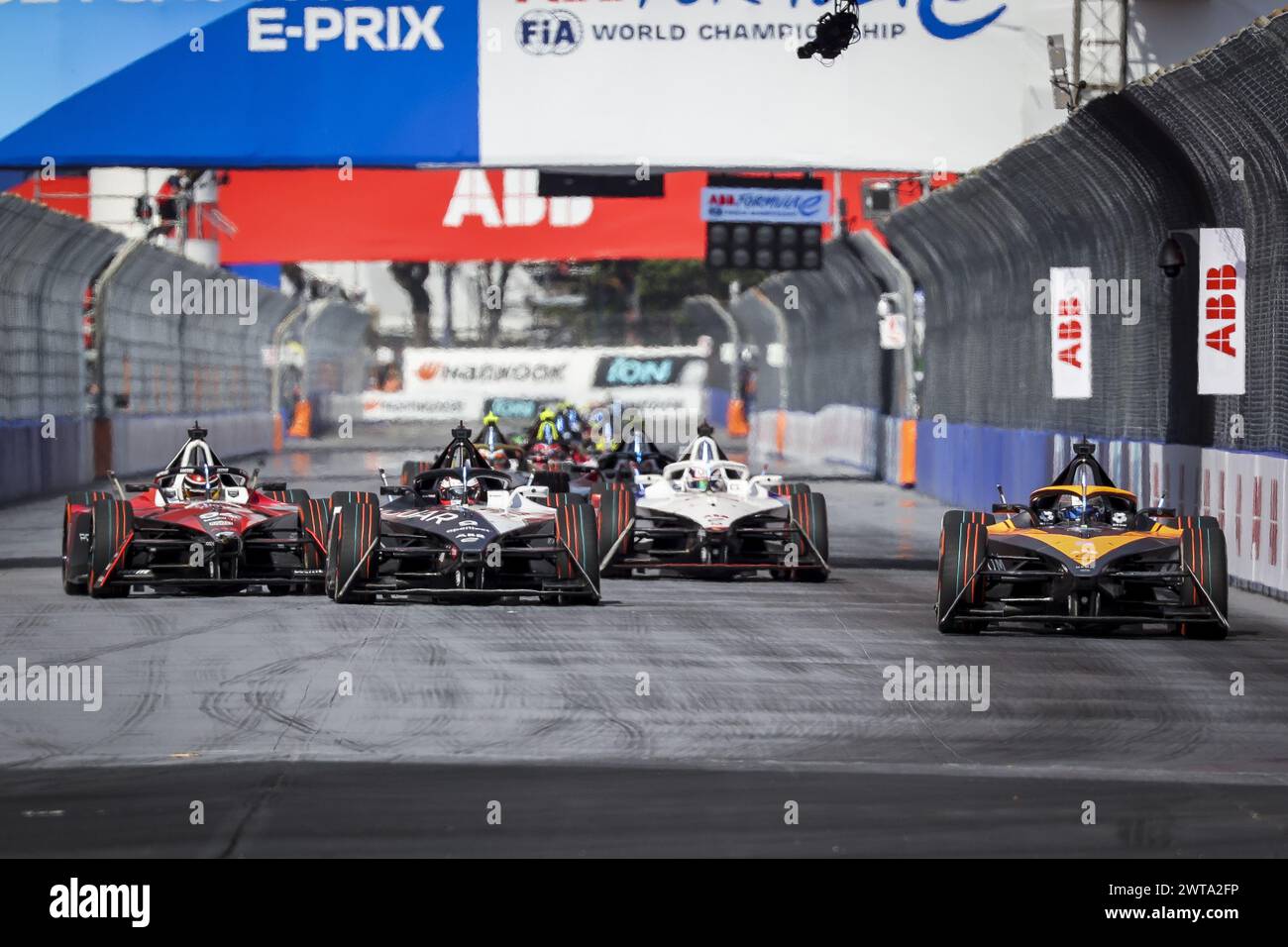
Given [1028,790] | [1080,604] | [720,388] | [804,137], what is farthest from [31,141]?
[720,388]

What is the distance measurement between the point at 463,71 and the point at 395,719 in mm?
15279

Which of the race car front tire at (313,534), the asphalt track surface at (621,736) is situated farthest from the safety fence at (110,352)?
the asphalt track surface at (621,736)

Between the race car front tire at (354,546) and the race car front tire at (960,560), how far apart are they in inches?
151

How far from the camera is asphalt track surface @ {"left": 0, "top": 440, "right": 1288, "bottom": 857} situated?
787 cm

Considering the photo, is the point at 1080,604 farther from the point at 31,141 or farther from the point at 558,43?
the point at 31,141

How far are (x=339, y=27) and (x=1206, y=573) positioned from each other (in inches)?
534

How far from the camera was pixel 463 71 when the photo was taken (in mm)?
24859

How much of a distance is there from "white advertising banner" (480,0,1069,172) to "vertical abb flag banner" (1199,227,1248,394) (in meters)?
7.47

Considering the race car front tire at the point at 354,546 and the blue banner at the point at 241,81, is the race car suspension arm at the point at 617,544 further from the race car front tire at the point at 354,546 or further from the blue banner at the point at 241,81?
the blue banner at the point at 241,81

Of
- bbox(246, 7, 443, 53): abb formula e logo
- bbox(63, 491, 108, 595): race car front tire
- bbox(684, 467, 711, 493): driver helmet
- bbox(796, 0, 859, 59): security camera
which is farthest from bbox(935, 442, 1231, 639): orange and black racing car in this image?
bbox(246, 7, 443, 53): abb formula e logo

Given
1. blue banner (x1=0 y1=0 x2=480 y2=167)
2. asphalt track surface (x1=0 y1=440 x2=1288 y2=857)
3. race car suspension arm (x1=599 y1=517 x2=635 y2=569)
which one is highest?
blue banner (x1=0 y1=0 x2=480 y2=167)

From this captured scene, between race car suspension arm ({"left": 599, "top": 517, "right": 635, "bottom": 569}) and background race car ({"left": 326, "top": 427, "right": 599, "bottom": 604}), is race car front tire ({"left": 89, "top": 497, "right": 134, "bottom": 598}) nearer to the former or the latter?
background race car ({"left": 326, "top": 427, "right": 599, "bottom": 604})

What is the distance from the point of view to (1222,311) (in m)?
17.8

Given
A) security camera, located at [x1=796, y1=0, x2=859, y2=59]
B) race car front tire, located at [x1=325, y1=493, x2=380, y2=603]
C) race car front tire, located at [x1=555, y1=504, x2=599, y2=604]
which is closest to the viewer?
race car front tire, located at [x1=325, y1=493, x2=380, y2=603]
